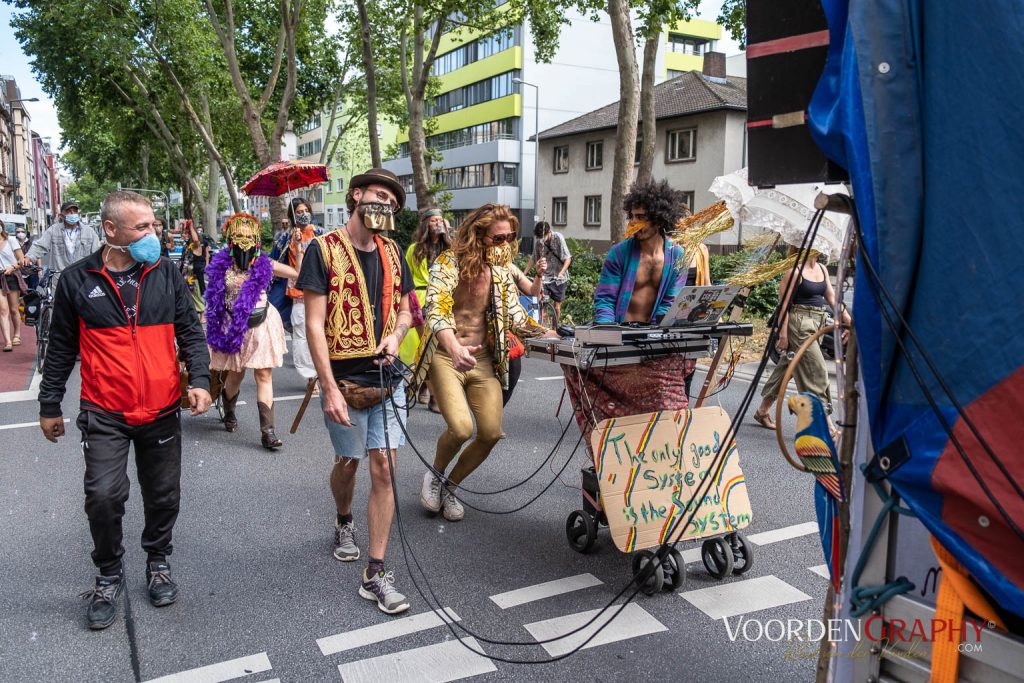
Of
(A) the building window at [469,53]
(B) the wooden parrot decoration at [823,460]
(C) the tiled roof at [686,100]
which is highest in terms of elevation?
(A) the building window at [469,53]

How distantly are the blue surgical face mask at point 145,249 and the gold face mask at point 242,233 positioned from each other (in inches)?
137

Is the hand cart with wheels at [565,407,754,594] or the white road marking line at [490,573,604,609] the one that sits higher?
the hand cart with wheels at [565,407,754,594]

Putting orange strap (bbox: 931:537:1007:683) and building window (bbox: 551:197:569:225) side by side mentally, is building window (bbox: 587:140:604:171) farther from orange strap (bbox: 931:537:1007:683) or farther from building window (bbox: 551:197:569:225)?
orange strap (bbox: 931:537:1007:683)

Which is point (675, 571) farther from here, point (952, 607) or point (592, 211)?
point (592, 211)

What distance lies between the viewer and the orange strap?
1.73m

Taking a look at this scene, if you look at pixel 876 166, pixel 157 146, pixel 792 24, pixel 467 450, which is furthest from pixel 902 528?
pixel 157 146

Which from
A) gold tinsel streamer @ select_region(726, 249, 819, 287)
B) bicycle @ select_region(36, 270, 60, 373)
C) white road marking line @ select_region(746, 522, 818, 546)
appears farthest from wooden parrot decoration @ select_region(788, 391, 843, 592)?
bicycle @ select_region(36, 270, 60, 373)

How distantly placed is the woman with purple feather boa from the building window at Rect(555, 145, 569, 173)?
3843cm

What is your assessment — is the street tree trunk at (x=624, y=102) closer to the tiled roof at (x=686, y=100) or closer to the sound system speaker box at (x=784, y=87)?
the sound system speaker box at (x=784, y=87)

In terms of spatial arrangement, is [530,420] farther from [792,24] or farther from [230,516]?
[792,24]

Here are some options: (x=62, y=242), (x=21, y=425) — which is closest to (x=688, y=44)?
(x=62, y=242)

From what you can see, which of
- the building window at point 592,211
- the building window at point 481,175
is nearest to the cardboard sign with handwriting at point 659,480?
the building window at point 592,211

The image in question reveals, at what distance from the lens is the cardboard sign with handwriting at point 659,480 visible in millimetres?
4172

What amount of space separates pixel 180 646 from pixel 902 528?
2.99m
